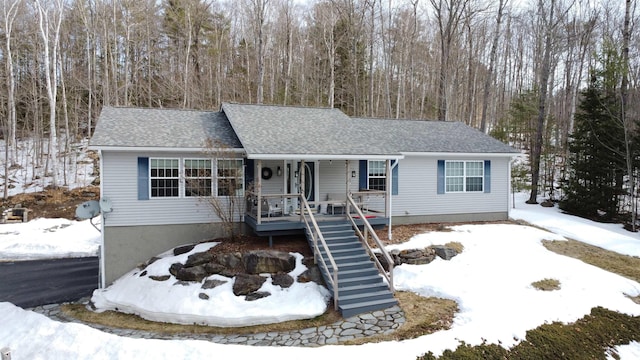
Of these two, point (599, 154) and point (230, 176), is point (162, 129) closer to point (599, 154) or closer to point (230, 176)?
point (230, 176)

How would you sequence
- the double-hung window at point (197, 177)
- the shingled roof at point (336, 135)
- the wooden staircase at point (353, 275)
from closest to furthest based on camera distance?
1. the wooden staircase at point (353, 275)
2. the shingled roof at point (336, 135)
3. the double-hung window at point (197, 177)

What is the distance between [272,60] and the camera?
28.7 metres

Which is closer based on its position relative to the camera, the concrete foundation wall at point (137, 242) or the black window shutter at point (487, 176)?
the concrete foundation wall at point (137, 242)

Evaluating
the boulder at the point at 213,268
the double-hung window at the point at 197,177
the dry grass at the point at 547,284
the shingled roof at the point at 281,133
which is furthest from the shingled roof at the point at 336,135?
the dry grass at the point at 547,284

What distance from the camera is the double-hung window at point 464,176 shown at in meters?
14.5

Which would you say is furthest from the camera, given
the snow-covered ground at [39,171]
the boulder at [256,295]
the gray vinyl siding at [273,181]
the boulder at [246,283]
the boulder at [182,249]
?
the snow-covered ground at [39,171]

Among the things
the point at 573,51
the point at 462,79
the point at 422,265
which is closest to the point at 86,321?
the point at 422,265

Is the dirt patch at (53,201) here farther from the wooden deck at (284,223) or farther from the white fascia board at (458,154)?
the white fascia board at (458,154)

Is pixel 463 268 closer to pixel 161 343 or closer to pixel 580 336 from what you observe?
pixel 580 336

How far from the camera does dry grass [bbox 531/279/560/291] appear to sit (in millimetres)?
9484

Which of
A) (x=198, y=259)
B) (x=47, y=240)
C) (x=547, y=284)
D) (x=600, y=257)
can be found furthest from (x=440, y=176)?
(x=47, y=240)

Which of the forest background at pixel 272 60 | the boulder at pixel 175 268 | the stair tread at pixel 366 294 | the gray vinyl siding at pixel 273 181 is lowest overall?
the stair tread at pixel 366 294

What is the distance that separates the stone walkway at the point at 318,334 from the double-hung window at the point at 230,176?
182 inches

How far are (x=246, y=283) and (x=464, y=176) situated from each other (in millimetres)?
9716
